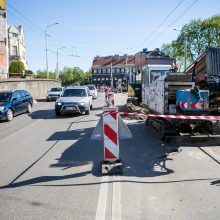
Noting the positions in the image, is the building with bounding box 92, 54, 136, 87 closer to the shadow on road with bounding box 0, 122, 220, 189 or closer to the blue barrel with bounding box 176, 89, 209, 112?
the shadow on road with bounding box 0, 122, 220, 189

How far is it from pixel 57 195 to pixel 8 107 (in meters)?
11.6

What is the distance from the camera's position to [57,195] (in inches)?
205

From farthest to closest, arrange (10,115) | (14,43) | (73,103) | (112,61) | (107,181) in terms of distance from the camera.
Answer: (112,61) → (14,43) → (73,103) → (10,115) → (107,181)

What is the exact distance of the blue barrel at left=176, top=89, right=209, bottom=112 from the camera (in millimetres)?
9172

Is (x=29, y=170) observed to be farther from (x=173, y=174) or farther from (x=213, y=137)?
(x=213, y=137)

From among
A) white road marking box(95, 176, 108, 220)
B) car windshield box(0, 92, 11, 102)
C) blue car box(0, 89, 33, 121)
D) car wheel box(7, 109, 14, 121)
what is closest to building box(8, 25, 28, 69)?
blue car box(0, 89, 33, 121)

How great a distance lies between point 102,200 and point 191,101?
5.26 m

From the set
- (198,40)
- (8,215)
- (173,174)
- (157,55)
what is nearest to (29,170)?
(8,215)

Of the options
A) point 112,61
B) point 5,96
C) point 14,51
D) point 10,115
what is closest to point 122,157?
point 10,115

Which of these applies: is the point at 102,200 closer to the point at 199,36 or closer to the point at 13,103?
the point at 13,103

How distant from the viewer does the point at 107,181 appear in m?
5.88

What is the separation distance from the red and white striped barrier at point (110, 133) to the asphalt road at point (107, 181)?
0.49m

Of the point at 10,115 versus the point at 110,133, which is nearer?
the point at 110,133

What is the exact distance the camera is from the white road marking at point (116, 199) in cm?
443
